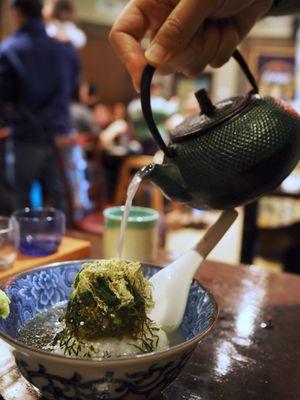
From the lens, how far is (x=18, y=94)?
9.43ft

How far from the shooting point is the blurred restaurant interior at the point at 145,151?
8.13ft

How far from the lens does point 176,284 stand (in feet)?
2.62

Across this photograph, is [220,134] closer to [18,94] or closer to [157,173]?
[157,173]

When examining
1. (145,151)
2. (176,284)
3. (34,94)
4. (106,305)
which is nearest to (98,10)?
(145,151)

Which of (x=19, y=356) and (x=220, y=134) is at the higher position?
(x=220, y=134)

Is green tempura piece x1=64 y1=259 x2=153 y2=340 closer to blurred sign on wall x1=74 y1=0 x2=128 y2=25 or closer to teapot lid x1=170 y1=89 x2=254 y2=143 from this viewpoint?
teapot lid x1=170 y1=89 x2=254 y2=143

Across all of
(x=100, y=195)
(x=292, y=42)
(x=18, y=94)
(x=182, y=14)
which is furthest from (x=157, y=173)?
(x=292, y=42)

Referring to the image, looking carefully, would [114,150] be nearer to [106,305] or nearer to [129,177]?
[129,177]

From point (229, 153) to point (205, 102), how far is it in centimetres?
15

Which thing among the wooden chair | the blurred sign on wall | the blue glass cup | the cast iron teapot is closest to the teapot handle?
the cast iron teapot

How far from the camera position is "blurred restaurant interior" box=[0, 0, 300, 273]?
8.13ft

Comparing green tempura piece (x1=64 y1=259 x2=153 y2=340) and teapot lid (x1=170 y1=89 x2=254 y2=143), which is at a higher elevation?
teapot lid (x1=170 y1=89 x2=254 y2=143)

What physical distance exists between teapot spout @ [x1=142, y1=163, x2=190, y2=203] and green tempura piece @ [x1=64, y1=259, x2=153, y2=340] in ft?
0.73

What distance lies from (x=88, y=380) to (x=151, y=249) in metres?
0.63
